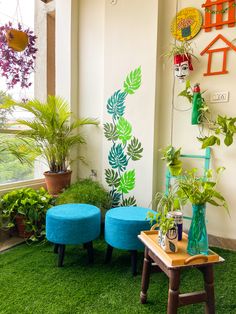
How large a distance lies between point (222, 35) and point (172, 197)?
1.54 m

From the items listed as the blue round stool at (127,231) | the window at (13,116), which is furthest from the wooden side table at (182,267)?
the window at (13,116)

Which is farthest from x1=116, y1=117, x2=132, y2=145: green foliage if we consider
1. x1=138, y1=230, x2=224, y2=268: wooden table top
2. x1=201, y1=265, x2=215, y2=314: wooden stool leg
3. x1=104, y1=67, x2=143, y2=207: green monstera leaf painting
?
x1=201, y1=265, x2=215, y2=314: wooden stool leg

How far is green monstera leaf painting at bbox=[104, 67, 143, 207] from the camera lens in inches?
97.7

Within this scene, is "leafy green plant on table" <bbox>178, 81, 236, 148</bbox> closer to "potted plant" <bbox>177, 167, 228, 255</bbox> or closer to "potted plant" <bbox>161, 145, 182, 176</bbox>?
"potted plant" <bbox>161, 145, 182, 176</bbox>

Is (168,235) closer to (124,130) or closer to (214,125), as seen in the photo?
(214,125)

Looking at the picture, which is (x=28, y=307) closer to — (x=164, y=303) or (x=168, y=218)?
(x=164, y=303)

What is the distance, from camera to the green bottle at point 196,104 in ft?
6.86

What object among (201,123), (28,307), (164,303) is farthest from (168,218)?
(201,123)

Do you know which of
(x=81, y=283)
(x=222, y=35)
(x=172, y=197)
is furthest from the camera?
(x=222, y=35)

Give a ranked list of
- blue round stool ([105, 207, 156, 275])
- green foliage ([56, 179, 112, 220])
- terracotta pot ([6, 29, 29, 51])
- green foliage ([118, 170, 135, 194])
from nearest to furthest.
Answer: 1. blue round stool ([105, 207, 156, 275])
2. terracotta pot ([6, 29, 29, 51])
3. green foliage ([56, 179, 112, 220])
4. green foliage ([118, 170, 135, 194])

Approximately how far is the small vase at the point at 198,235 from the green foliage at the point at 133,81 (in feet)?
5.10

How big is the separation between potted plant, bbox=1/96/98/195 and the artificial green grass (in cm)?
81

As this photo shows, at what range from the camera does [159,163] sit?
247 cm

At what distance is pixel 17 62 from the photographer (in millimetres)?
2602
